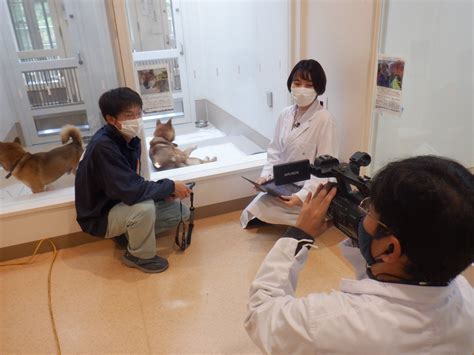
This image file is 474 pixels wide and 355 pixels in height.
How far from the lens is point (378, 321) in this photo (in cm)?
69

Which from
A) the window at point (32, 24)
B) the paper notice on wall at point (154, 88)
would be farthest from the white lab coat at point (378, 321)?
the window at point (32, 24)

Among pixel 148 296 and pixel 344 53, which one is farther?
pixel 344 53

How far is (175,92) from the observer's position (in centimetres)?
390

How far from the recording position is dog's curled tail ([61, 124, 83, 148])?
7.84 ft

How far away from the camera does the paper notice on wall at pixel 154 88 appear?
262cm

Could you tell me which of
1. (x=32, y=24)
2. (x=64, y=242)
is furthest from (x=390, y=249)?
(x=32, y=24)

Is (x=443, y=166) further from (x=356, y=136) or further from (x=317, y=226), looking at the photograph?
(x=356, y=136)

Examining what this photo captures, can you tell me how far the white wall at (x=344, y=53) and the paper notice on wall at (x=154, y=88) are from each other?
99 centimetres

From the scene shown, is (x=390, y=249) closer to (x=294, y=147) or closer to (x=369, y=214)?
(x=369, y=214)

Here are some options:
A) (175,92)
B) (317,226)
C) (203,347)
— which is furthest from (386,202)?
(175,92)

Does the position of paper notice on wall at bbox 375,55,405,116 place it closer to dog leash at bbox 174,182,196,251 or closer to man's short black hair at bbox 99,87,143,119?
dog leash at bbox 174,182,196,251

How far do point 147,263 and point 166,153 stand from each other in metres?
0.95

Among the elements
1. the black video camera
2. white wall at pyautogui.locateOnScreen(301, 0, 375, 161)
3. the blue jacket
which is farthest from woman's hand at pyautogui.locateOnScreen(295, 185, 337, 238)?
white wall at pyautogui.locateOnScreen(301, 0, 375, 161)

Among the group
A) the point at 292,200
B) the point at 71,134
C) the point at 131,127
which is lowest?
the point at 292,200
